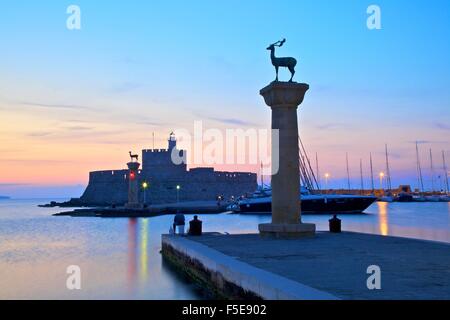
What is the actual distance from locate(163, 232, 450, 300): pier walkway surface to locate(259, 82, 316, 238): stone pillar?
643mm

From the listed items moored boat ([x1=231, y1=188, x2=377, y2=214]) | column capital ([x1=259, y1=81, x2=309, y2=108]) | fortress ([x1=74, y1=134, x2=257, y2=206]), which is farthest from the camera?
fortress ([x1=74, y1=134, x2=257, y2=206])

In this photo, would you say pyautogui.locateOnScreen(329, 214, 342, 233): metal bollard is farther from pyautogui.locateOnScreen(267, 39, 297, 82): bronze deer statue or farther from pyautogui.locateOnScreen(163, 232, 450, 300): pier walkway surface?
pyautogui.locateOnScreen(267, 39, 297, 82): bronze deer statue

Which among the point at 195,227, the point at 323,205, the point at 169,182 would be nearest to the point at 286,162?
the point at 195,227

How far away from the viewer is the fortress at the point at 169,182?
10975cm

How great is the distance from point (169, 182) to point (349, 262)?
330 ft

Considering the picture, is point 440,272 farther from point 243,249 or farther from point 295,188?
point 295,188

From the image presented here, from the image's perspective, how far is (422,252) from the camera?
12.2 metres

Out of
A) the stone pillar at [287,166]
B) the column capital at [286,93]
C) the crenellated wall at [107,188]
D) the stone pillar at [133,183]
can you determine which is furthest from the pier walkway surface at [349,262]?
the crenellated wall at [107,188]

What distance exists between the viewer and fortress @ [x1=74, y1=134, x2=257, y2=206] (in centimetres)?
10975

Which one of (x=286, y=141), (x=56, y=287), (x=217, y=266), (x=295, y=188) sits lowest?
(x=56, y=287)

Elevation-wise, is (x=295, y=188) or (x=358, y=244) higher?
(x=295, y=188)

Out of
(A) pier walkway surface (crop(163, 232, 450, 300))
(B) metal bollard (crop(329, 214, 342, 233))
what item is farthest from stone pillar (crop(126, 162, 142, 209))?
(A) pier walkway surface (crop(163, 232, 450, 300))
